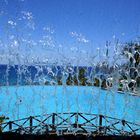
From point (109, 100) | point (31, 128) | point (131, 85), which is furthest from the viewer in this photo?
point (131, 85)

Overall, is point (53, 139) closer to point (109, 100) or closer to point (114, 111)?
point (114, 111)

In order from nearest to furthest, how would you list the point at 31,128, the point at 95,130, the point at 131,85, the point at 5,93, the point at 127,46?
the point at 31,128, the point at 95,130, the point at 5,93, the point at 131,85, the point at 127,46

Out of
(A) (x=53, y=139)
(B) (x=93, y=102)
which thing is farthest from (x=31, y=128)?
(B) (x=93, y=102)

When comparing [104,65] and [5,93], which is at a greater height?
[104,65]

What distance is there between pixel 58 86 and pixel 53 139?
2790 cm

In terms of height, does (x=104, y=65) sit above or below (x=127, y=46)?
below

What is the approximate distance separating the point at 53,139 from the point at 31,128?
705 cm

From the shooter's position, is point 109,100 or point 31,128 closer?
point 31,128

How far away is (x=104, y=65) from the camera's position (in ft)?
86.7

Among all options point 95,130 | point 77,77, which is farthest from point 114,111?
point 77,77

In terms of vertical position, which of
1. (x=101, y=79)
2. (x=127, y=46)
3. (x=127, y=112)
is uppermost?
(x=127, y=46)

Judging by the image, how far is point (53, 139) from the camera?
258cm

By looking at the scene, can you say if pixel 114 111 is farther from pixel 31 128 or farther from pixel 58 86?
pixel 58 86

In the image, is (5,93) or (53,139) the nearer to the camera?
(53,139)
